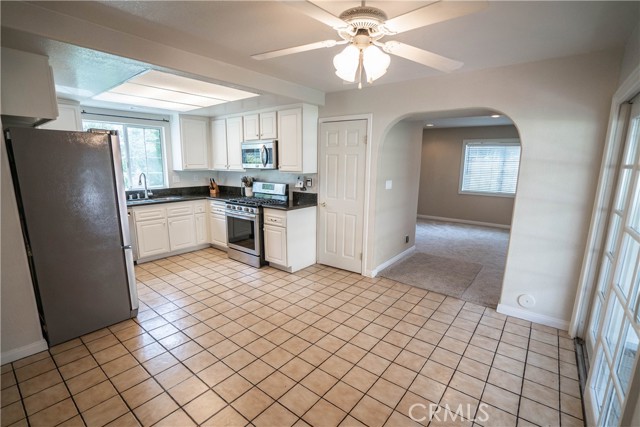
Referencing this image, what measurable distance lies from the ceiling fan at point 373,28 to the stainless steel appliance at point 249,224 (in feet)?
8.73

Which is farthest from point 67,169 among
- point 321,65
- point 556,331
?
point 556,331

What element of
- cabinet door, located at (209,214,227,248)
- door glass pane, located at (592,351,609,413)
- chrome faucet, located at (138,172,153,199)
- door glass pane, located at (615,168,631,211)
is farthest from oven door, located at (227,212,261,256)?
door glass pane, located at (615,168,631,211)

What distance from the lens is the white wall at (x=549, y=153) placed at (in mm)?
2436

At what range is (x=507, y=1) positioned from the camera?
166 centimetres

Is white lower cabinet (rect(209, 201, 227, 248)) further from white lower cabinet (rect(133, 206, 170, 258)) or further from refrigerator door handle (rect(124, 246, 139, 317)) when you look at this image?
refrigerator door handle (rect(124, 246, 139, 317))

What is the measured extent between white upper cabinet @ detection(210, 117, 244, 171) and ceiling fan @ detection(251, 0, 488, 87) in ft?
10.6

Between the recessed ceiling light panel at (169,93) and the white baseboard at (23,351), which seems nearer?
the white baseboard at (23,351)

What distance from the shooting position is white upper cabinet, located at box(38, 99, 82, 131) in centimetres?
363

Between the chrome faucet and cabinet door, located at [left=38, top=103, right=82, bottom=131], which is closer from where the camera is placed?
cabinet door, located at [left=38, top=103, right=82, bottom=131]

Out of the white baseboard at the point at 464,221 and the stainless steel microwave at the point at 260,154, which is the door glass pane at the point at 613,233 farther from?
the white baseboard at the point at 464,221

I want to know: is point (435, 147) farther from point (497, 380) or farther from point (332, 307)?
point (497, 380)

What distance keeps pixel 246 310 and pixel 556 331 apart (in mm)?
3020

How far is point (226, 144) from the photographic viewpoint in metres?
5.01

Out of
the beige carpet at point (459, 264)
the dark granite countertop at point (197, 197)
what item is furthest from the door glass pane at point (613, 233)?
the dark granite countertop at point (197, 197)
